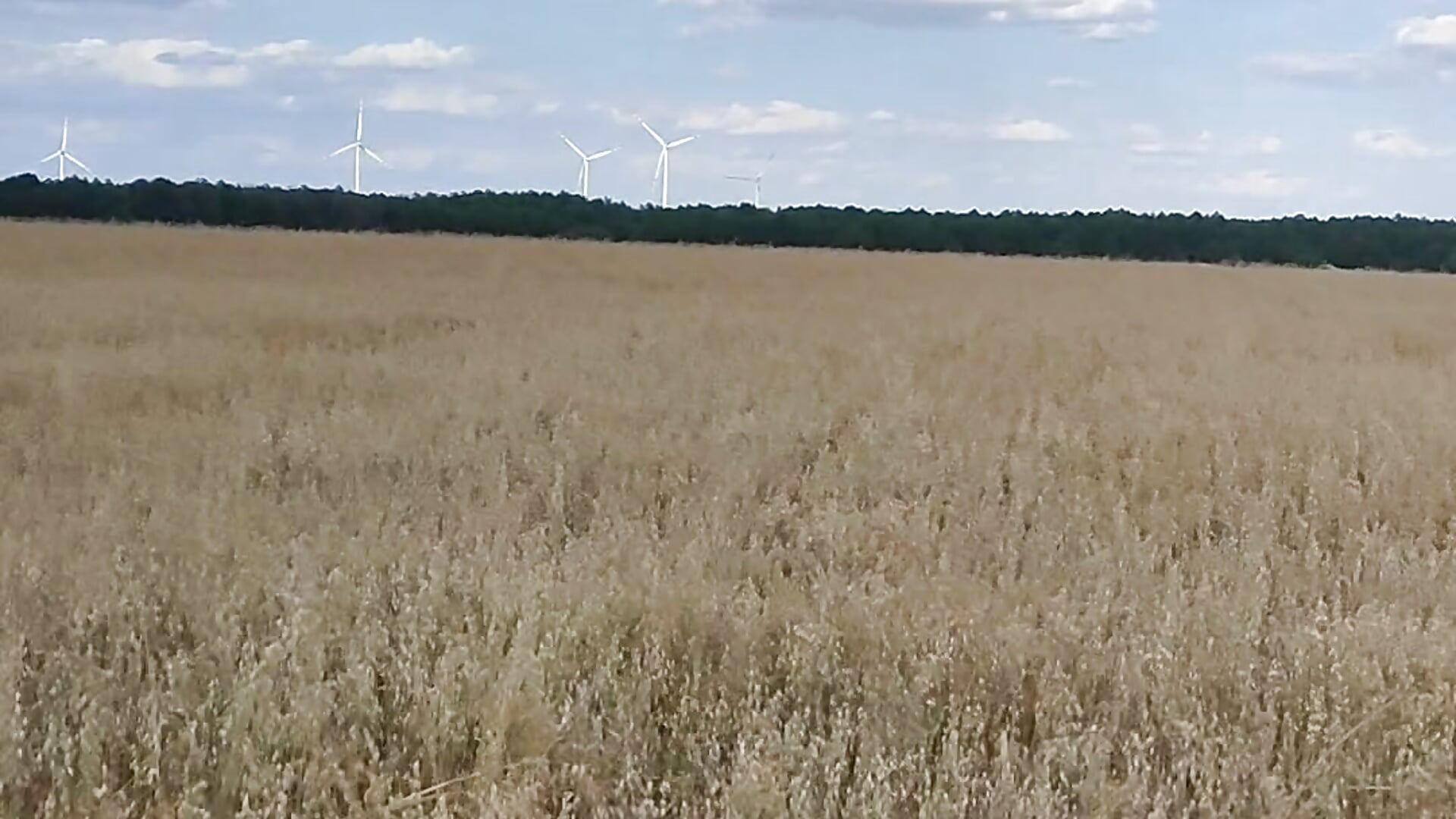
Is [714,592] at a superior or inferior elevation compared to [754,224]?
inferior

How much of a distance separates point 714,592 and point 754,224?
2690 inches

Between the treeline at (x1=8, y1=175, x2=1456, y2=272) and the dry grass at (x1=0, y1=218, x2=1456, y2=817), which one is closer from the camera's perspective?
the dry grass at (x1=0, y1=218, x2=1456, y2=817)

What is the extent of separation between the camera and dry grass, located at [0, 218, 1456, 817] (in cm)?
371

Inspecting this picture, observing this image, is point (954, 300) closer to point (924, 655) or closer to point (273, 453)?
point (273, 453)

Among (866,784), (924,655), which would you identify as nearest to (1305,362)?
(924,655)

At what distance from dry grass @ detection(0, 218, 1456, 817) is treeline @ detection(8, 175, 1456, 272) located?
56325 millimetres

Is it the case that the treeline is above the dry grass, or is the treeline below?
above

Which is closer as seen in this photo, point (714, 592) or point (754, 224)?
point (714, 592)

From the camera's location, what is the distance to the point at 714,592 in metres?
4.99

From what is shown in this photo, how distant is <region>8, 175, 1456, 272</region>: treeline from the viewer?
67.5m

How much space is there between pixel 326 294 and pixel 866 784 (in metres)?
19.4

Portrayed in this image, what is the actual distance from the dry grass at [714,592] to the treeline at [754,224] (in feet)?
185

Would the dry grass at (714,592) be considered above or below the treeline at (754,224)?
below

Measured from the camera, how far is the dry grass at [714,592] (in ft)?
12.2
